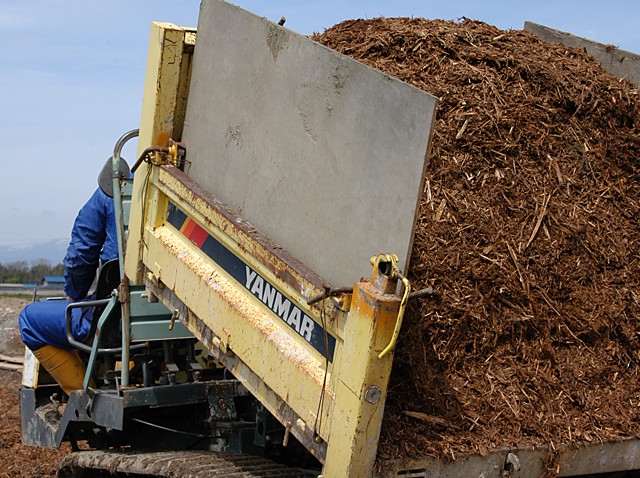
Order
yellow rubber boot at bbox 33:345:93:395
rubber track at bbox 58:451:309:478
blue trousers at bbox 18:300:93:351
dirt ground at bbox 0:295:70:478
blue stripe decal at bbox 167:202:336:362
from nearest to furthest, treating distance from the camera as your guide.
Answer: blue stripe decal at bbox 167:202:336:362, rubber track at bbox 58:451:309:478, blue trousers at bbox 18:300:93:351, yellow rubber boot at bbox 33:345:93:395, dirt ground at bbox 0:295:70:478

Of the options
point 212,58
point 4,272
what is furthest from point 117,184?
point 4,272

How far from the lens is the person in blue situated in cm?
478

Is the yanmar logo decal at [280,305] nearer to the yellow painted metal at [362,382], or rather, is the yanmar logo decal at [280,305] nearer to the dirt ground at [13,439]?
the yellow painted metal at [362,382]

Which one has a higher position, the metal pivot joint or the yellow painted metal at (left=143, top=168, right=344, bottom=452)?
the metal pivot joint

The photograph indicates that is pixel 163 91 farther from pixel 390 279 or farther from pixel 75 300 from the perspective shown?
pixel 390 279

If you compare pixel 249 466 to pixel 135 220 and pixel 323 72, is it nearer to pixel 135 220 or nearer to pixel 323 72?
pixel 135 220

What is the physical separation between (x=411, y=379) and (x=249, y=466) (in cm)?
106

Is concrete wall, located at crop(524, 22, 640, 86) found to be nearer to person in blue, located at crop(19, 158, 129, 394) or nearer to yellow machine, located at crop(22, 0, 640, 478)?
yellow machine, located at crop(22, 0, 640, 478)

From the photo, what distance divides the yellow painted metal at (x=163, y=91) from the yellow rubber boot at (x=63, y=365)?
1.17m

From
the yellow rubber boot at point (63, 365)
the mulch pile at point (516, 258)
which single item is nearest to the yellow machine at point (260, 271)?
the mulch pile at point (516, 258)

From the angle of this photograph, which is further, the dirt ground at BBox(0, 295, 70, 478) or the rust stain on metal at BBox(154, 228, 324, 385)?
the dirt ground at BBox(0, 295, 70, 478)

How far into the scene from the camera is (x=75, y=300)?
5023 mm

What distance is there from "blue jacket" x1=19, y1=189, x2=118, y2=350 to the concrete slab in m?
0.99

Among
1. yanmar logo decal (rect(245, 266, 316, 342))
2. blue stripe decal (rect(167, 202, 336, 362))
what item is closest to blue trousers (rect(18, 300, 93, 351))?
blue stripe decal (rect(167, 202, 336, 362))
